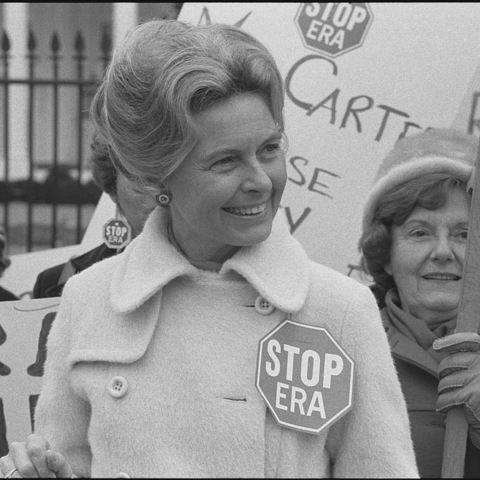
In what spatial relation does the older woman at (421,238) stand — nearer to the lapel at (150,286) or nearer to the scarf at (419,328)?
the scarf at (419,328)

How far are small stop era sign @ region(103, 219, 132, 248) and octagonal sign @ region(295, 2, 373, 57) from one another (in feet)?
3.00

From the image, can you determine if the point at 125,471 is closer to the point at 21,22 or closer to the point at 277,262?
the point at 277,262

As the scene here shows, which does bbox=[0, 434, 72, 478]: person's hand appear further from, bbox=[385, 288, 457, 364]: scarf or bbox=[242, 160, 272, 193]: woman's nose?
bbox=[385, 288, 457, 364]: scarf

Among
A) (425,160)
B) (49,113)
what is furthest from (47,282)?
(49,113)

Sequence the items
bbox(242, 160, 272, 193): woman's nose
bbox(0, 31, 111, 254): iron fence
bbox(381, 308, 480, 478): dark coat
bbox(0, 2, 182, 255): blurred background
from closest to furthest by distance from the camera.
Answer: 1. bbox(242, 160, 272, 193): woman's nose
2. bbox(381, 308, 480, 478): dark coat
3. bbox(0, 31, 111, 254): iron fence
4. bbox(0, 2, 182, 255): blurred background

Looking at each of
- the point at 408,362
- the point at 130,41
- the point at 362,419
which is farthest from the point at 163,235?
the point at 408,362

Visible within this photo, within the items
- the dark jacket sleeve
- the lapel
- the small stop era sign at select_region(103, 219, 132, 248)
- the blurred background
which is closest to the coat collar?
the lapel

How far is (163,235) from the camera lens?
2.05m

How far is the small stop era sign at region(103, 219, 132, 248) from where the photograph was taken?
11.3 ft

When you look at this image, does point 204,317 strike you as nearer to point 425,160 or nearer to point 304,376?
point 304,376

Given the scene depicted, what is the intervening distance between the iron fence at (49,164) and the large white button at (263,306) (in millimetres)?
1177

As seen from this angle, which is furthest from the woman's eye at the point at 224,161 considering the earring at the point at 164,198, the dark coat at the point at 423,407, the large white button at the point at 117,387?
the dark coat at the point at 423,407

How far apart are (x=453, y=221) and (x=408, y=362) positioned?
41 cm

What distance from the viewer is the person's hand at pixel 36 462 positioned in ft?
6.13
